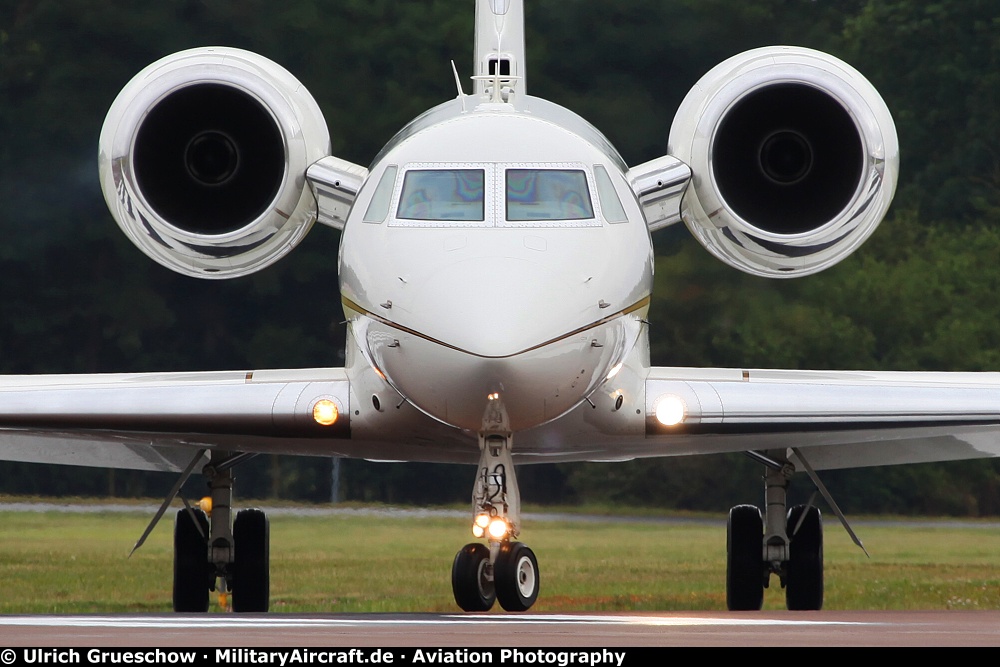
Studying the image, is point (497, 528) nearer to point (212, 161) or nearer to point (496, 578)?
point (496, 578)

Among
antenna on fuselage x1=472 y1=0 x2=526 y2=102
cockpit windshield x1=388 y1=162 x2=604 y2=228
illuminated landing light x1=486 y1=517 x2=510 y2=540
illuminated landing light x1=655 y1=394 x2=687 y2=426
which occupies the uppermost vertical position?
antenna on fuselage x1=472 y1=0 x2=526 y2=102

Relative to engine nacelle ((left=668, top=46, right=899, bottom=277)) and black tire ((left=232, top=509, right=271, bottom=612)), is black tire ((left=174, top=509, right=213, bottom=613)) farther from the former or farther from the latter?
engine nacelle ((left=668, top=46, right=899, bottom=277))

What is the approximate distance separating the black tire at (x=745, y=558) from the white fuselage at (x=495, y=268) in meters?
2.82

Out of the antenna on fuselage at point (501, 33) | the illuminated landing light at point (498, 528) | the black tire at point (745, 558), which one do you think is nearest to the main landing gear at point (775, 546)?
the black tire at point (745, 558)

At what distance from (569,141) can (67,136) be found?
12447 mm

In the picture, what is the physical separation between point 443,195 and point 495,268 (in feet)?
3.64

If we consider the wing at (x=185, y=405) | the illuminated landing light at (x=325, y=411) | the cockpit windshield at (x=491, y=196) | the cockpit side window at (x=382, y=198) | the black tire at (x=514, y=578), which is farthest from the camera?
the wing at (x=185, y=405)

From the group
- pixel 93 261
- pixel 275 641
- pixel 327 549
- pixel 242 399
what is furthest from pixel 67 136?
pixel 275 641

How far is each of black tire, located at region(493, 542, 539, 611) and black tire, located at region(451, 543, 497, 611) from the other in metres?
0.11

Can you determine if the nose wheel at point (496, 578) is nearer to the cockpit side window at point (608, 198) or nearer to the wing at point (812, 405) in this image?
the wing at point (812, 405)

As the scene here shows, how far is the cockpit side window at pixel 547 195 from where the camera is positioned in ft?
36.2

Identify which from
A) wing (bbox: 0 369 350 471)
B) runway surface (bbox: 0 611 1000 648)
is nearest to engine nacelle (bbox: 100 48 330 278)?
wing (bbox: 0 369 350 471)

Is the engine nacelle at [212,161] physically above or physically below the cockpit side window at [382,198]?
above

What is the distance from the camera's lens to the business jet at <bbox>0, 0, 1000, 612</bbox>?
34.6 feet
